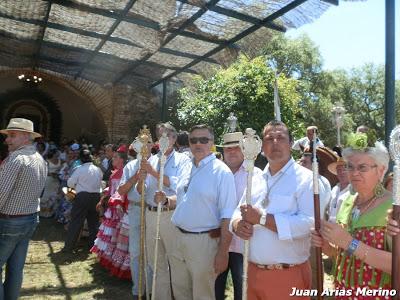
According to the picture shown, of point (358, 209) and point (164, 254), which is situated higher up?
point (358, 209)

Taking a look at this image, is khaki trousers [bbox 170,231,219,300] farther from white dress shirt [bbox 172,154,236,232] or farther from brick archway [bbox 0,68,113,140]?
brick archway [bbox 0,68,113,140]

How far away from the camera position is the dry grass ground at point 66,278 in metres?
4.93

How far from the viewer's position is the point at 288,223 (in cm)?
252

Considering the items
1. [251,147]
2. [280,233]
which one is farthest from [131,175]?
[280,233]

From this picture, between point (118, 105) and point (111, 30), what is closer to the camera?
point (111, 30)

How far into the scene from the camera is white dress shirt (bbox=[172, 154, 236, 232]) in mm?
3439

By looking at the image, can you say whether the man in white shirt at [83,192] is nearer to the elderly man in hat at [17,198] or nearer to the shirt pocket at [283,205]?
the elderly man in hat at [17,198]

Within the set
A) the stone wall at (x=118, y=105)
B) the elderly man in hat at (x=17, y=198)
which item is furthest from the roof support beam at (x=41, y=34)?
the elderly man in hat at (x=17, y=198)

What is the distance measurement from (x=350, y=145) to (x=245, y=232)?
862 millimetres

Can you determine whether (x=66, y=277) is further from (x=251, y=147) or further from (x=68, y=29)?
(x=68, y=29)

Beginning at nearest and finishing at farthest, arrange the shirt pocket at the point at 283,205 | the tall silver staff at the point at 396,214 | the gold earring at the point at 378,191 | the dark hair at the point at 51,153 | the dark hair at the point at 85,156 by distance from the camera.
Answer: the tall silver staff at the point at 396,214, the gold earring at the point at 378,191, the shirt pocket at the point at 283,205, the dark hair at the point at 85,156, the dark hair at the point at 51,153

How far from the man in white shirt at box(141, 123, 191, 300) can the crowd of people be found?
0.01 m

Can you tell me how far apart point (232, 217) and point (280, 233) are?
0.66 m

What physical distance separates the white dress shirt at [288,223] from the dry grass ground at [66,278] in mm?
2505
